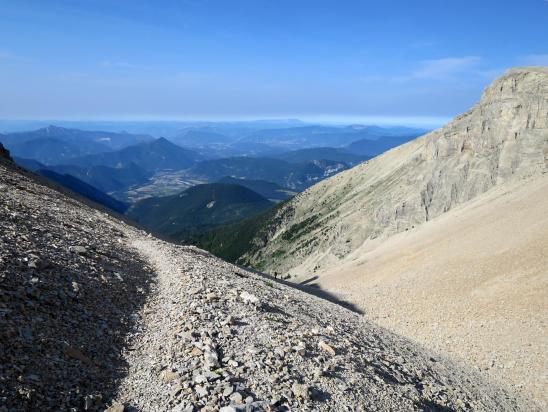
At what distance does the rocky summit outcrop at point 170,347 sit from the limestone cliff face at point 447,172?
54325 millimetres

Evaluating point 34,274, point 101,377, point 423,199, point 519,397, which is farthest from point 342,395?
point 423,199

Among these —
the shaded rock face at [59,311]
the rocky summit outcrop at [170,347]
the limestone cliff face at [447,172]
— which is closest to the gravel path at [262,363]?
the rocky summit outcrop at [170,347]

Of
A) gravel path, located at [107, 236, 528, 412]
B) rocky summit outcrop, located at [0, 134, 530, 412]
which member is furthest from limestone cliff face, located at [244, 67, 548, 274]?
rocky summit outcrop, located at [0, 134, 530, 412]

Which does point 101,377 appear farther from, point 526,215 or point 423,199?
point 423,199

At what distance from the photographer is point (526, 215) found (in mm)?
40062

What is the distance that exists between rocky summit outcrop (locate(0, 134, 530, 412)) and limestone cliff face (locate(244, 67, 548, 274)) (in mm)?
54325

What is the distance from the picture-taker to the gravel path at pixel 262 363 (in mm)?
10359

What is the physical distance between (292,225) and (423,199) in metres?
57.0

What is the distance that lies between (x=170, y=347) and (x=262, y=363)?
2.79m

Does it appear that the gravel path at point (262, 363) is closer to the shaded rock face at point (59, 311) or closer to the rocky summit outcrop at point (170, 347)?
the rocky summit outcrop at point (170, 347)

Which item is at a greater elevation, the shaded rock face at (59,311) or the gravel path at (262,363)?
the shaded rock face at (59,311)

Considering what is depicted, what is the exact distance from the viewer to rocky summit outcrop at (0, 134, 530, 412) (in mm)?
9812

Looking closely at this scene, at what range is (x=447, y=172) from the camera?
259ft

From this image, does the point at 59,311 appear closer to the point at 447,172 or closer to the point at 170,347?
the point at 170,347
